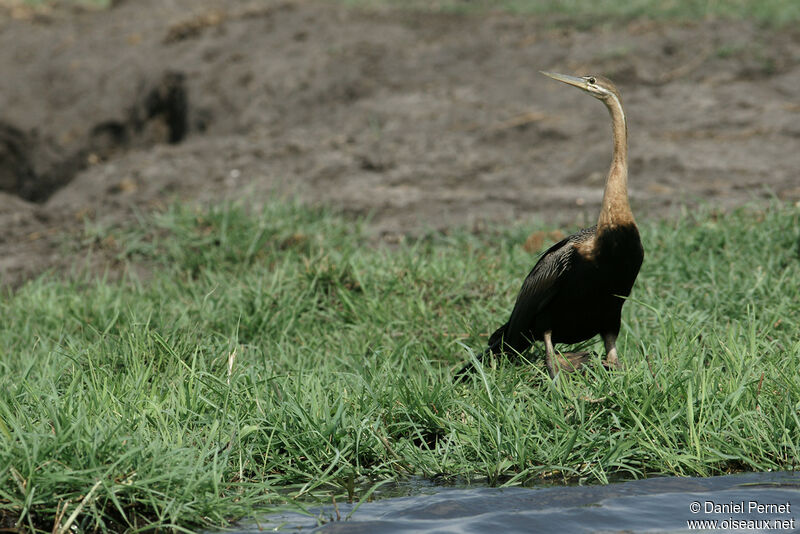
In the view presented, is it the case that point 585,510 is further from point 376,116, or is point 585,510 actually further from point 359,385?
point 376,116

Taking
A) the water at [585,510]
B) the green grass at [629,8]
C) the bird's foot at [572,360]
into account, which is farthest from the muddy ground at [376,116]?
the water at [585,510]

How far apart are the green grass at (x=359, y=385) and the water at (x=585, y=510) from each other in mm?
139

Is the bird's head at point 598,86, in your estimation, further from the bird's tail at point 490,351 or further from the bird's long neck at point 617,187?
the bird's tail at point 490,351

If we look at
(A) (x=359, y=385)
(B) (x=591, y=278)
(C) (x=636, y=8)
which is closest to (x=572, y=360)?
(B) (x=591, y=278)

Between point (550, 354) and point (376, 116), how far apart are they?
17.3 ft

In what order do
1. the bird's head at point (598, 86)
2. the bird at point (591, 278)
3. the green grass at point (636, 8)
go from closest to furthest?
1. the bird at point (591, 278)
2. the bird's head at point (598, 86)
3. the green grass at point (636, 8)

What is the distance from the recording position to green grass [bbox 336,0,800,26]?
410 inches

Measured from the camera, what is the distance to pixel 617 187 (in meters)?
4.43

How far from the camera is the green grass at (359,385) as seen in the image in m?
3.52

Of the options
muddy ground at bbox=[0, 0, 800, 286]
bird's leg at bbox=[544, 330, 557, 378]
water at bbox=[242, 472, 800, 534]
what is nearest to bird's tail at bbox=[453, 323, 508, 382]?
bird's leg at bbox=[544, 330, 557, 378]

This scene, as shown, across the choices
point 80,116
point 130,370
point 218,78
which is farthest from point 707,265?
point 80,116

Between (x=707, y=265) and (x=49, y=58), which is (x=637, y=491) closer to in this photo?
(x=707, y=265)

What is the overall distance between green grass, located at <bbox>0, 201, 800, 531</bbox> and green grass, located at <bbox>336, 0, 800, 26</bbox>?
4.46 meters

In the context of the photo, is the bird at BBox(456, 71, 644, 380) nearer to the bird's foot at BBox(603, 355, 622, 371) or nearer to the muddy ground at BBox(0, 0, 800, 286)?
the bird's foot at BBox(603, 355, 622, 371)
